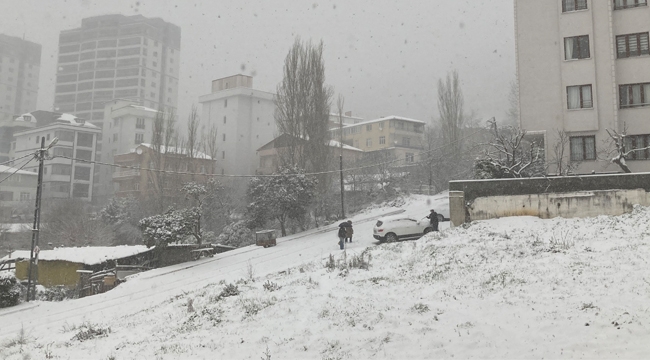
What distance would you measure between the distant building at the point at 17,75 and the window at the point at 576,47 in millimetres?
131961

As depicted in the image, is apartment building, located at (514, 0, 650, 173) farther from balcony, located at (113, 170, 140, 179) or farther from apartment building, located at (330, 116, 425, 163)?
balcony, located at (113, 170, 140, 179)

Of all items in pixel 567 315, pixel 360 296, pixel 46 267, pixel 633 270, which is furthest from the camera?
pixel 46 267

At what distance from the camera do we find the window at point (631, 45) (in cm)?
2514

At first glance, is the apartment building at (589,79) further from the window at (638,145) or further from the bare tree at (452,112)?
the bare tree at (452,112)

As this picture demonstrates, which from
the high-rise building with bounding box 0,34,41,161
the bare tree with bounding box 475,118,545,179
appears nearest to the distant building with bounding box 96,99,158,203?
the high-rise building with bounding box 0,34,41,161

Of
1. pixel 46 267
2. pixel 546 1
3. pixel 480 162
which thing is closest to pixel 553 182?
pixel 480 162

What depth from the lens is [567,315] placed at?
7.79m

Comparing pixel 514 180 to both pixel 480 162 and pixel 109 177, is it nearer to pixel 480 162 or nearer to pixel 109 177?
pixel 480 162

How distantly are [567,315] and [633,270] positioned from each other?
2.96 m

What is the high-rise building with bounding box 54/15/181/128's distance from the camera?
11294 cm

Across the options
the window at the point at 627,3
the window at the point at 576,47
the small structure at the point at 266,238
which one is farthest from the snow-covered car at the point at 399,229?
the window at the point at 627,3

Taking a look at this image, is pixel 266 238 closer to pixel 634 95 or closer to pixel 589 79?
pixel 589 79

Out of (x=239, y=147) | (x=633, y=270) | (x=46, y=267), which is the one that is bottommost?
(x=46, y=267)

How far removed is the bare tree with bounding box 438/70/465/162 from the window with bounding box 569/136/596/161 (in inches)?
838
